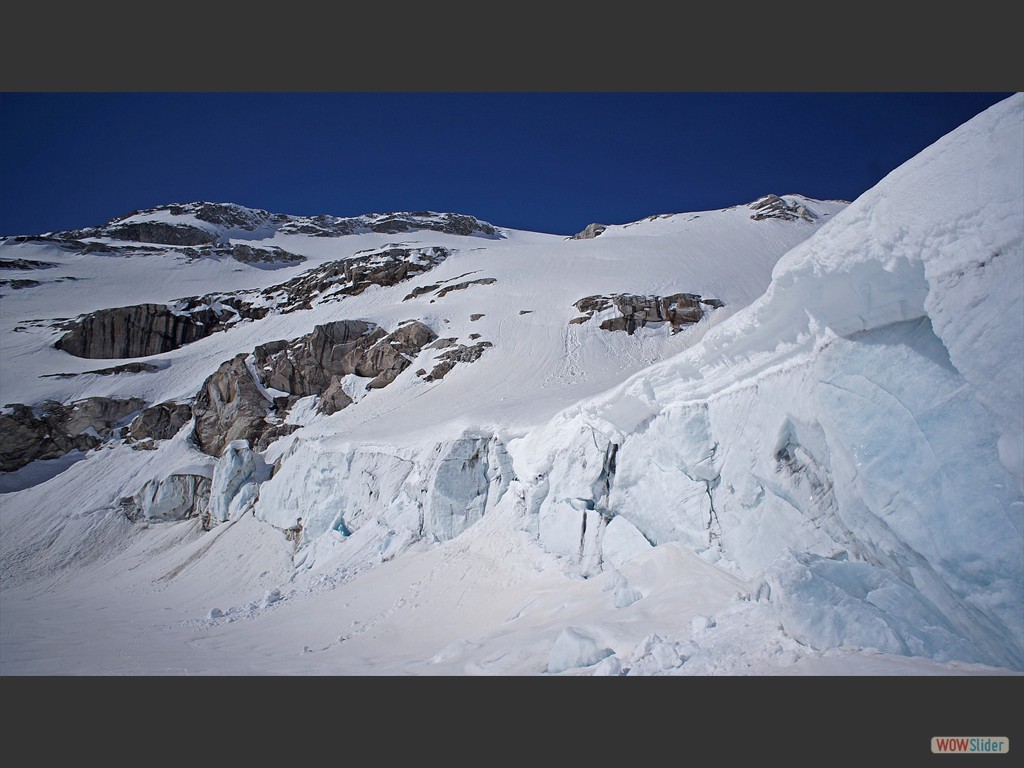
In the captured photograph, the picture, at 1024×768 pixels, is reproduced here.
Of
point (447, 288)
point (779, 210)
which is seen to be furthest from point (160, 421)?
point (779, 210)

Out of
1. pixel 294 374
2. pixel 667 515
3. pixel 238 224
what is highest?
pixel 238 224

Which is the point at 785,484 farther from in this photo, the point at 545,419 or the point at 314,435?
the point at 314,435

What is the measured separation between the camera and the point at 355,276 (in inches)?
1852

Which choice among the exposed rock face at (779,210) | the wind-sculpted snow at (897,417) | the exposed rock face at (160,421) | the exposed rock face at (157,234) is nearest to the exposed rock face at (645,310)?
the exposed rock face at (160,421)

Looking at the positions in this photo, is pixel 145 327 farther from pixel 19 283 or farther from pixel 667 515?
pixel 667 515

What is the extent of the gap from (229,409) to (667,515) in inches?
1096

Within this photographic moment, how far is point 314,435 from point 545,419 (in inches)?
482

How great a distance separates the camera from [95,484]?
28203 mm

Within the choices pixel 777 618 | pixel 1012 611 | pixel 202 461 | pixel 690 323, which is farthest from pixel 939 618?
pixel 202 461

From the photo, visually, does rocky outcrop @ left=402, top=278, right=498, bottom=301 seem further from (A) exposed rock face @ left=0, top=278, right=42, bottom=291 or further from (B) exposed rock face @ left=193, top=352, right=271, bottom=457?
(A) exposed rock face @ left=0, top=278, right=42, bottom=291

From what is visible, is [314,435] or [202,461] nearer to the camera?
[314,435]

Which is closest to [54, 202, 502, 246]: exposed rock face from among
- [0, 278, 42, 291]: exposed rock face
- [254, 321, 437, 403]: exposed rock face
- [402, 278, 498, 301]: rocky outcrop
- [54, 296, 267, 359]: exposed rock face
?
[0, 278, 42, 291]: exposed rock face
